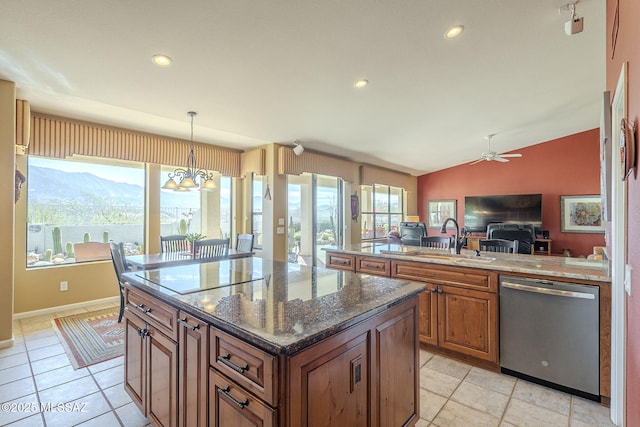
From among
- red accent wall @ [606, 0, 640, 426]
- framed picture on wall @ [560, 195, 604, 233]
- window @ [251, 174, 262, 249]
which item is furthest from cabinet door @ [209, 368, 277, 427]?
framed picture on wall @ [560, 195, 604, 233]

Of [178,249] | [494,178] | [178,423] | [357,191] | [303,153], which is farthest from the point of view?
[494,178]

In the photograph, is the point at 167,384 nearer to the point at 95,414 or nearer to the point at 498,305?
the point at 95,414

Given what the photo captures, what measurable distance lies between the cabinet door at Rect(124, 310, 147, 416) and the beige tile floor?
0.22 meters

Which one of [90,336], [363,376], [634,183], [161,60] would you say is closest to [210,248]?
[90,336]

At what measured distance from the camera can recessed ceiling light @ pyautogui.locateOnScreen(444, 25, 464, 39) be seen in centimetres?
239

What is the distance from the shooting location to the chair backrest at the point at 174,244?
15.1 ft

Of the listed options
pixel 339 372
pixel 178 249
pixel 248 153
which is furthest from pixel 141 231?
pixel 339 372

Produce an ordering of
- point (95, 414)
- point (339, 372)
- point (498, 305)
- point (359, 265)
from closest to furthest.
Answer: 1. point (339, 372)
2. point (95, 414)
3. point (498, 305)
4. point (359, 265)

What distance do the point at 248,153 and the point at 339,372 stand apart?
4.95 metres

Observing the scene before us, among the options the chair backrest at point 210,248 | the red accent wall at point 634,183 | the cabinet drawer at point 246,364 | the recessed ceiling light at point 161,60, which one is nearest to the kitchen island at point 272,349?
the cabinet drawer at point 246,364

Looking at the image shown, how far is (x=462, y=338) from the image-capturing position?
8.69 ft

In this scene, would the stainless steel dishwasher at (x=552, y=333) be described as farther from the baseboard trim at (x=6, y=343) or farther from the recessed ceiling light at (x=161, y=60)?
the baseboard trim at (x=6, y=343)

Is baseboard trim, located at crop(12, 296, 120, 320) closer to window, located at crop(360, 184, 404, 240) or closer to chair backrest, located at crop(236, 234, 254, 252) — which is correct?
chair backrest, located at crop(236, 234, 254, 252)

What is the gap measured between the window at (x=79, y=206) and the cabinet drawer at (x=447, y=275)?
4.26m
